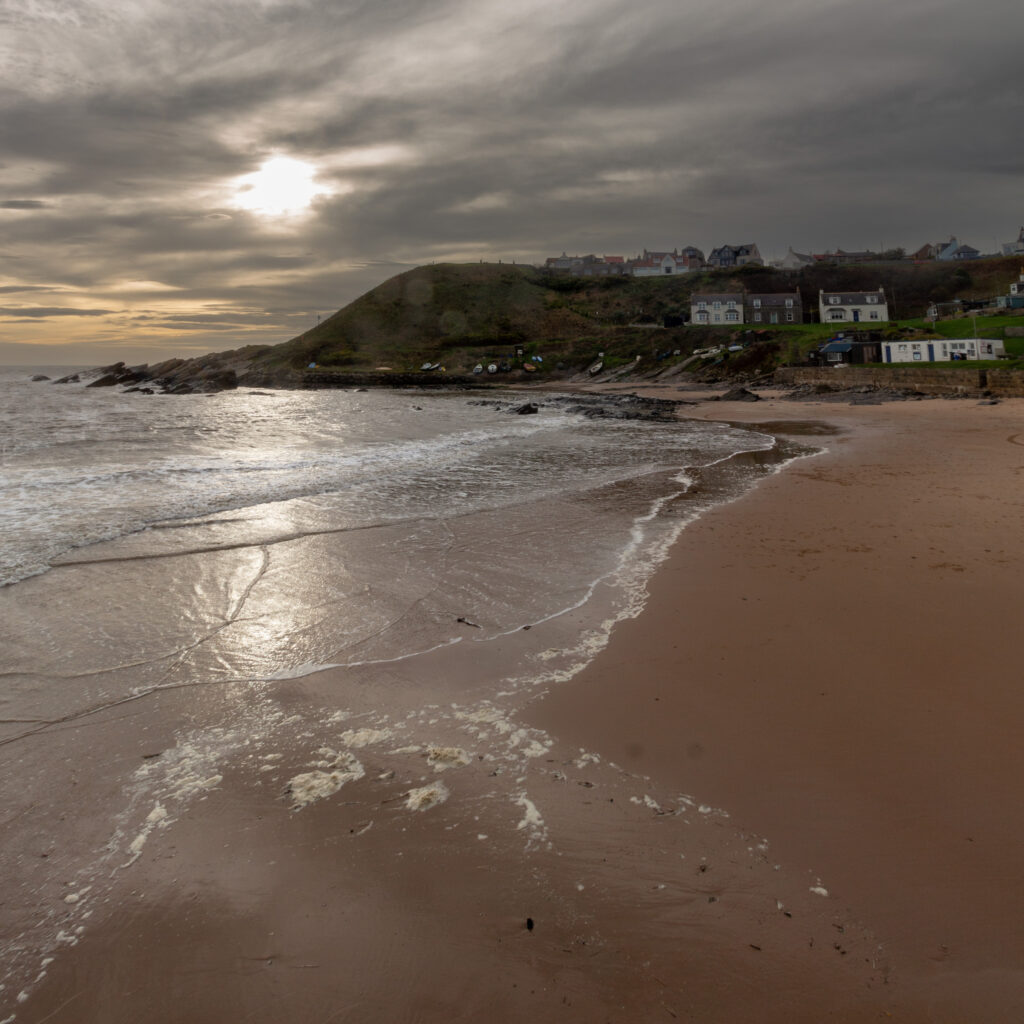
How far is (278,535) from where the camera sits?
1195 centimetres

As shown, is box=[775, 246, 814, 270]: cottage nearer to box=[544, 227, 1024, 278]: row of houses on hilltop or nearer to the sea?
box=[544, 227, 1024, 278]: row of houses on hilltop

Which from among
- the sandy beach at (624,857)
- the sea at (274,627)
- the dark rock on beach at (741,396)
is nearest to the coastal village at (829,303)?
the dark rock on beach at (741,396)

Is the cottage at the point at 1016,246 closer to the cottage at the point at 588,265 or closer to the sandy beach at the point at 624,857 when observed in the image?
the cottage at the point at 588,265

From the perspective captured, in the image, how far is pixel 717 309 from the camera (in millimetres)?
98438

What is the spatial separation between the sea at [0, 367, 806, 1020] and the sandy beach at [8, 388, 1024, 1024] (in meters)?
0.09

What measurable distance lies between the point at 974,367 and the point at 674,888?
41647 millimetres

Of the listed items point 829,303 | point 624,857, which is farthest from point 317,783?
point 829,303

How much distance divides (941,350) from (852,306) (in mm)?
48881

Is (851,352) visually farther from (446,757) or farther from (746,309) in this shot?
(446,757)

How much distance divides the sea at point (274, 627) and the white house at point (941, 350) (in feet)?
105

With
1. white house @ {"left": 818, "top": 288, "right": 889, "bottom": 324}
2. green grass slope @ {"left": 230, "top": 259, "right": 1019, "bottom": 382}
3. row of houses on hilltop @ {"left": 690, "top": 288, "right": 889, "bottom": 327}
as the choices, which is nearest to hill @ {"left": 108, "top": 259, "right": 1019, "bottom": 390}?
green grass slope @ {"left": 230, "top": 259, "right": 1019, "bottom": 382}

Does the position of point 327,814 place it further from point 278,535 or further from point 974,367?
point 974,367

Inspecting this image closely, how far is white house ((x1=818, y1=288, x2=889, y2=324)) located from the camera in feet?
281

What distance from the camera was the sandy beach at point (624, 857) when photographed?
3154 mm
